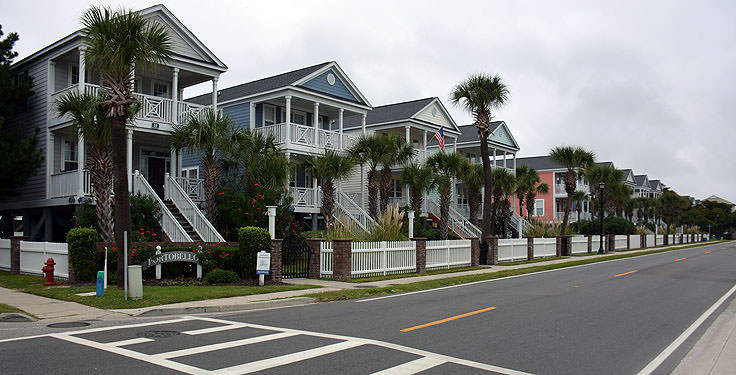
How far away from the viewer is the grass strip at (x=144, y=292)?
13188 mm

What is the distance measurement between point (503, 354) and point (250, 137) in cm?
1883

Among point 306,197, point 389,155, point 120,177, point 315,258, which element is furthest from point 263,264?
point 389,155

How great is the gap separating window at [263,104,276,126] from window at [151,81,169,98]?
5.17 m

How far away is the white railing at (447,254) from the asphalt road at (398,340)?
8.91 meters

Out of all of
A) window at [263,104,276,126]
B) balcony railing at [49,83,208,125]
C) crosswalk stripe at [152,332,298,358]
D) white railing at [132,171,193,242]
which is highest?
window at [263,104,276,126]

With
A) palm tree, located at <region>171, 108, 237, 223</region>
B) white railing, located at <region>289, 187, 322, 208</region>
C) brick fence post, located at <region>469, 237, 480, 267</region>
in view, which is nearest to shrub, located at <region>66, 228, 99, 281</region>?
palm tree, located at <region>171, 108, 237, 223</region>

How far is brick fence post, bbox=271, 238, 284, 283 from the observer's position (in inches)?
726

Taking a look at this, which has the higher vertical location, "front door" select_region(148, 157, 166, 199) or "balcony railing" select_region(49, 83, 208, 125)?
"balcony railing" select_region(49, 83, 208, 125)

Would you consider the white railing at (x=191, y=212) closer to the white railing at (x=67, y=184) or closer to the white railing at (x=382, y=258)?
the white railing at (x=67, y=184)

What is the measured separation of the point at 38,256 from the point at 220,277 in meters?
6.72

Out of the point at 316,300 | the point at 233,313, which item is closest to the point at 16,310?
the point at 233,313

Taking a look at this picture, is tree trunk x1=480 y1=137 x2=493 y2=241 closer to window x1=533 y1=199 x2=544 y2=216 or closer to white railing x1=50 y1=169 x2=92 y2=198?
white railing x1=50 y1=169 x2=92 y2=198

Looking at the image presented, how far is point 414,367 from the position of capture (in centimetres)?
755

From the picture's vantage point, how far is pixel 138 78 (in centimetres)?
2598
